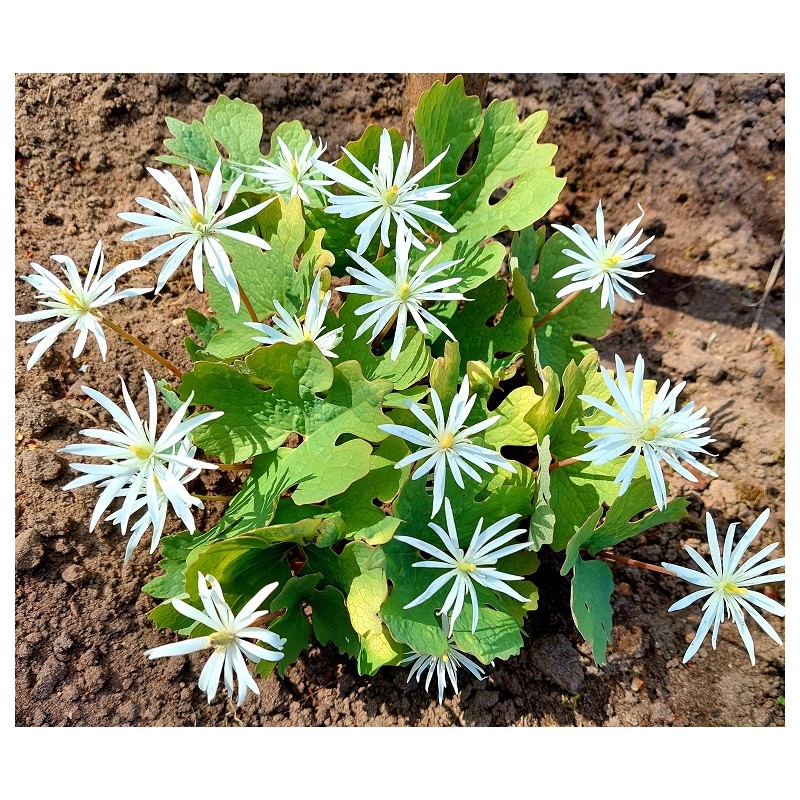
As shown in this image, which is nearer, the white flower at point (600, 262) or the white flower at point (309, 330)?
the white flower at point (309, 330)

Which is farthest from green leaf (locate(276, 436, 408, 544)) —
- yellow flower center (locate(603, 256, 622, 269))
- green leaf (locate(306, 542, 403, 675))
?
yellow flower center (locate(603, 256, 622, 269))

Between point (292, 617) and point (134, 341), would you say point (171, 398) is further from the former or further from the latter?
point (292, 617)

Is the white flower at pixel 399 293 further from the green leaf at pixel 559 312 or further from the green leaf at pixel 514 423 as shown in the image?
the green leaf at pixel 559 312

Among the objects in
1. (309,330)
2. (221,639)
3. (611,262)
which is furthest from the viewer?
(611,262)

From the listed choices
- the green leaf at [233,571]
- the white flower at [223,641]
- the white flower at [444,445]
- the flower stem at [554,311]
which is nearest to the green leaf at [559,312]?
the flower stem at [554,311]

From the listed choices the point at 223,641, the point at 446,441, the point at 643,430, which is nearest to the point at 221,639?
A: the point at 223,641

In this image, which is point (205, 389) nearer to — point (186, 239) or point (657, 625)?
point (186, 239)

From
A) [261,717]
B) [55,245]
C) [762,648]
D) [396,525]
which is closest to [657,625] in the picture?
[762,648]
